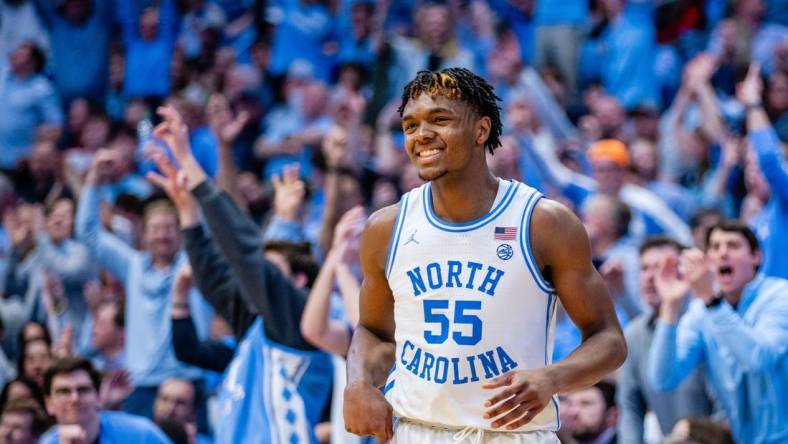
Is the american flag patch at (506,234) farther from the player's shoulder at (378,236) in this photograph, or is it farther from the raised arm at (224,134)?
the raised arm at (224,134)

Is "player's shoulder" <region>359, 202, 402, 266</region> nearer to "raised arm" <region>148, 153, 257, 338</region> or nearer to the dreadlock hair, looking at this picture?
the dreadlock hair

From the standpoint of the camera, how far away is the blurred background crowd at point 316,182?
6414mm

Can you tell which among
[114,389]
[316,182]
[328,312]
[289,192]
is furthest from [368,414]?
[316,182]

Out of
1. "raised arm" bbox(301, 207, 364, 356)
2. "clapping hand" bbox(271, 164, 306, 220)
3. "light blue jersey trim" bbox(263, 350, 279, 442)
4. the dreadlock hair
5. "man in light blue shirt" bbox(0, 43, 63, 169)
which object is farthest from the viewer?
"man in light blue shirt" bbox(0, 43, 63, 169)

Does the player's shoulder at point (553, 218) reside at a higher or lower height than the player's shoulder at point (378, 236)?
higher

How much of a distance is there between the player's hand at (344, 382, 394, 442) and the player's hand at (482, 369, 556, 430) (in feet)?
1.11

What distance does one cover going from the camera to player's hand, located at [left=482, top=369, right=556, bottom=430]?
3666 millimetres

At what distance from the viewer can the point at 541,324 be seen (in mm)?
4062

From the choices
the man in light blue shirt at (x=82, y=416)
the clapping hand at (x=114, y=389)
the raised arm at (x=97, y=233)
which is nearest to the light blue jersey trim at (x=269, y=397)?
the man in light blue shirt at (x=82, y=416)

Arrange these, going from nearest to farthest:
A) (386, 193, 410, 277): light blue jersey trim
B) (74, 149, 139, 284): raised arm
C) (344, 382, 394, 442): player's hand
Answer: (344, 382, 394, 442): player's hand → (386, 193, 410, 277): light blue jersey trim → (74, 149, 139, 284): raised arm

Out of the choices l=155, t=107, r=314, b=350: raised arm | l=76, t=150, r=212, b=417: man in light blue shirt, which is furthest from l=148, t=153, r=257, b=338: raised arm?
l=76, t=150, r=212, b=417: man in light blue shirt

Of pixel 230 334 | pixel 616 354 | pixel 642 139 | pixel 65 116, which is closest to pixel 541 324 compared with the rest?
pixel 616 354

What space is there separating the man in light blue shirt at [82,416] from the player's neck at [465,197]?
295cm

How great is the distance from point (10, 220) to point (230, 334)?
2.58 metres
